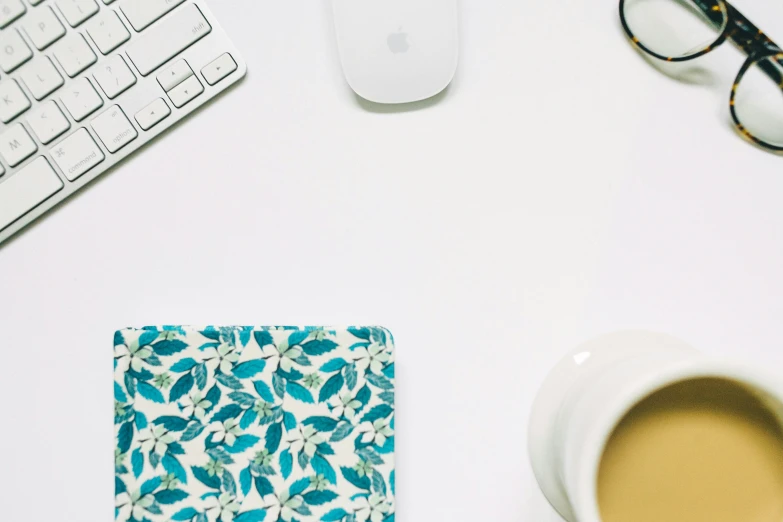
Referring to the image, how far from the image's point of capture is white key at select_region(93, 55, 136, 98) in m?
0.36

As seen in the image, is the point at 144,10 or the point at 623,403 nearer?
the point at 623,403

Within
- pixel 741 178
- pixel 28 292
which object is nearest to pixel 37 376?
pixel 28 292

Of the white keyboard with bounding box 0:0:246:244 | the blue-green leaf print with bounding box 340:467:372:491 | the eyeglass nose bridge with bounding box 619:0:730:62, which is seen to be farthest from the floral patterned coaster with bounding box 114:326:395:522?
the eyeglass nose bridge with bounding box 619:0:730:62

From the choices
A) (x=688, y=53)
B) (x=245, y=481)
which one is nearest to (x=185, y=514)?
(x=245, y=481)

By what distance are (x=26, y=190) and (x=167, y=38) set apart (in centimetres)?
12

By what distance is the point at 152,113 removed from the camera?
1.19 ft

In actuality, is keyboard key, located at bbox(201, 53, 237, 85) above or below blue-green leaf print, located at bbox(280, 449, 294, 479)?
above

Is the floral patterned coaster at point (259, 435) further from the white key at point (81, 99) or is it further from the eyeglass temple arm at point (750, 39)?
the eyeglass temple arm at point (750, 39)

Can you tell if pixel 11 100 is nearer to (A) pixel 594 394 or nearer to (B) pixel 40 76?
(B) pixel 40 76

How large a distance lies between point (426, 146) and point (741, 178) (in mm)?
190

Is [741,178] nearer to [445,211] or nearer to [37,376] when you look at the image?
[445,211]

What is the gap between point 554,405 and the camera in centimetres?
35

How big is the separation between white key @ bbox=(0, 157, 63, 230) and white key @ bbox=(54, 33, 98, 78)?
0.18ft

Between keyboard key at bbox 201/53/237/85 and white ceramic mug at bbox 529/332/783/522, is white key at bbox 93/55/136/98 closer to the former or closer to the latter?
keyboard key at bbox 201/53/237/85
